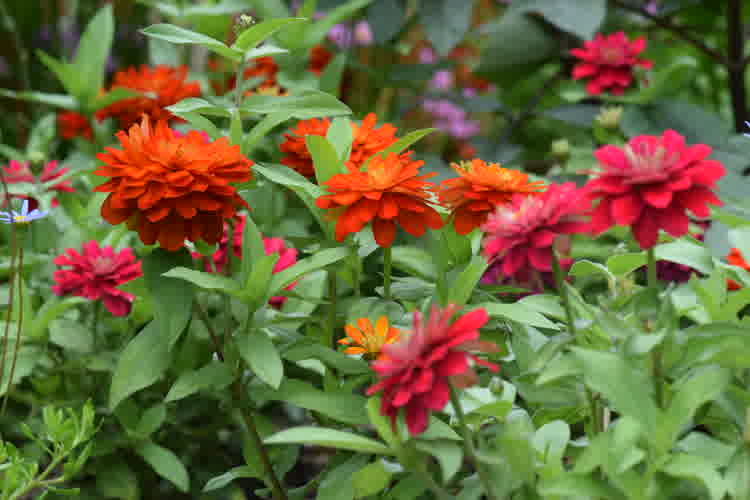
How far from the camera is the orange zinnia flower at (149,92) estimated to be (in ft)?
3.87

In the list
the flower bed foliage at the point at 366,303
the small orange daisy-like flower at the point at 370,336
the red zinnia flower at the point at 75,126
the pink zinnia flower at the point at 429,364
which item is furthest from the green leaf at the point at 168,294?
the red zinnia flower at the point at 75,126

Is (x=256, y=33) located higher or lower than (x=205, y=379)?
higher

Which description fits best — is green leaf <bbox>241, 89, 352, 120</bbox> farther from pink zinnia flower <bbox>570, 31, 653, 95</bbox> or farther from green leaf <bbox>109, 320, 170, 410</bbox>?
pink zinnia flower <bbox>570, 31, 653, 95</bbox>

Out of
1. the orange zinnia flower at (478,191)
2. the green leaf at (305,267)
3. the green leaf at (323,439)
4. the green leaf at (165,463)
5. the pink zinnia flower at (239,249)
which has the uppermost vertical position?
the orange zinnia flower at (478,191)

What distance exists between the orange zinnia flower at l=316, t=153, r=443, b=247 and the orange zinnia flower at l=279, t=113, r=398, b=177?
118 mm

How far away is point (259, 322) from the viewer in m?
0.66

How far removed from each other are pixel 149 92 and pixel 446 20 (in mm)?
482

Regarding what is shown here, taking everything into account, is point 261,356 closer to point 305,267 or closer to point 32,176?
point 305,267

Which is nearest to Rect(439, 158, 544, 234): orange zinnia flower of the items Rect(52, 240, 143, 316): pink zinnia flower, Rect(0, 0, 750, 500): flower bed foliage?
Rect(0, 0, 750, 500): flower bed foliage

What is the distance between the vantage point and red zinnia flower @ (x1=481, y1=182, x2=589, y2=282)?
1.56ft

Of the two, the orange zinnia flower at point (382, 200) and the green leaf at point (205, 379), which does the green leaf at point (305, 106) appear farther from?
the green leaf at point (205, 379)

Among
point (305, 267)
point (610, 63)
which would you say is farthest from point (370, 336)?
point (610, 63)

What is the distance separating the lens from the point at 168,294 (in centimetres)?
63

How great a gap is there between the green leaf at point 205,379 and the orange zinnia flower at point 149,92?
60 cm
